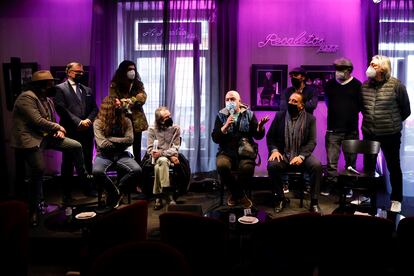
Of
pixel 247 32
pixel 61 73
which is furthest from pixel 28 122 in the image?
pixel 247 32

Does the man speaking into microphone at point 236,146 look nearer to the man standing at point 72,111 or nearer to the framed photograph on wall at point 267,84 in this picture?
the framed photograph on wall at point 267,84

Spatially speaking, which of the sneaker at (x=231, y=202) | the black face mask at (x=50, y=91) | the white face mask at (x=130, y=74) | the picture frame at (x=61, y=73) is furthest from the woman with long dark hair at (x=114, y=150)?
the picture frame at (x=61, y=73)

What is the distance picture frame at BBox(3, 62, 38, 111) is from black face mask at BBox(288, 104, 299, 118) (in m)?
4.27

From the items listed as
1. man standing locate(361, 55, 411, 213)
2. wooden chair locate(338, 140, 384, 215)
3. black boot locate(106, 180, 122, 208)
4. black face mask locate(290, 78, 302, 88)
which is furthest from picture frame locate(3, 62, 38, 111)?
man standing locate(361, 55, 411, 213)

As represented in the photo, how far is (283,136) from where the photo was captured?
530 cm

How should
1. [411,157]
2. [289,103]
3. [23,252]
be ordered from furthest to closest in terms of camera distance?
[411,157], [289,103], [23,252]

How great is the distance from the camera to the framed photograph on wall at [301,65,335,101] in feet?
21.1

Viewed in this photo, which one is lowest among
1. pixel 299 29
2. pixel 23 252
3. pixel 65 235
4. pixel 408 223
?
pixel 65 235

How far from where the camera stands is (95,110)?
5.81m

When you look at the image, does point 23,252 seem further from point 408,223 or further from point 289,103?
point 289,103

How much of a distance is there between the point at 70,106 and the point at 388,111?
4.19 m

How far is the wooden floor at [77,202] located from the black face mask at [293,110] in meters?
1.19

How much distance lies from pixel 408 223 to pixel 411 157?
14.6 ft

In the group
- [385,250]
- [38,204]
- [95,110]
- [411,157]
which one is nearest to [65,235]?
[38,204]
